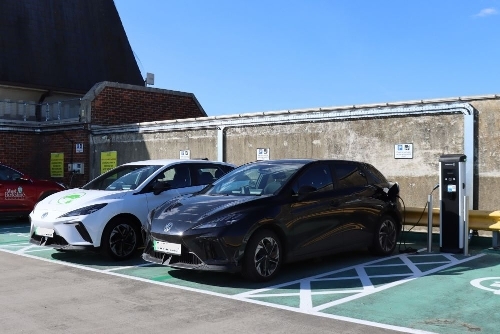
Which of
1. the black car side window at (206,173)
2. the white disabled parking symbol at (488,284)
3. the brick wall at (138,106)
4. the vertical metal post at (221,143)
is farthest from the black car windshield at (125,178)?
the brick wall at (138,106)

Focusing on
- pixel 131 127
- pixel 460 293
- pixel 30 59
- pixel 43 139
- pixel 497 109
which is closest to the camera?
pixel 460 293

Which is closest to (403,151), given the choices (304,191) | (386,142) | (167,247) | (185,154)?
(386,142)

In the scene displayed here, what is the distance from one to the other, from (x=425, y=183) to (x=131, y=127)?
8677 mm

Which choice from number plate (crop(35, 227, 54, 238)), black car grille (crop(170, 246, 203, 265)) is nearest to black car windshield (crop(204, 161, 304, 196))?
black car grille (crop(170, 246, 203, 265))

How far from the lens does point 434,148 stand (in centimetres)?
1059

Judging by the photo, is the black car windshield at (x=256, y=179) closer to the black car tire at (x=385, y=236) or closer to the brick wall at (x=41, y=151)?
the black car tire at (x=385, y=236)

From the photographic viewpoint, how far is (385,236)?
913 cm

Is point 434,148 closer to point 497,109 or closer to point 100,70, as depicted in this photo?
point 497,109

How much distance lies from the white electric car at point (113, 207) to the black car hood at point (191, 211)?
3.89ft

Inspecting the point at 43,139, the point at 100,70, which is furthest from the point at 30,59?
the point at 43,139

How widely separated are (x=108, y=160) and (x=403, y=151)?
914 centimetres

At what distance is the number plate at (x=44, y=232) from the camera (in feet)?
28.0

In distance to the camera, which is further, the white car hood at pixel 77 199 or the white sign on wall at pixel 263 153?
the white sign on wall at pixel 263 153

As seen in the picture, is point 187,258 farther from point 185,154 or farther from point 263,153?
point 185,154
